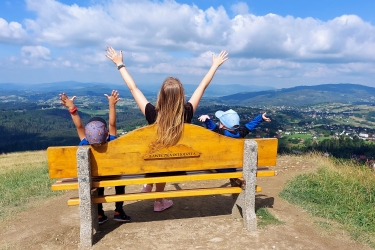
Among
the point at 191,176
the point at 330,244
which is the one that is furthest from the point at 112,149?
the point at 330,244

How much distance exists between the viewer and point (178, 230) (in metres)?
4.17

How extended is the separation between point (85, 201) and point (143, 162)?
81cm

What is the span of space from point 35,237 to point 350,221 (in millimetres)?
4288

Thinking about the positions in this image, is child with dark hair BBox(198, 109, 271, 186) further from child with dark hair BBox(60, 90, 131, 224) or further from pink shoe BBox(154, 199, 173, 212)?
child with dark hair BBox(60, 90, 131, 224)

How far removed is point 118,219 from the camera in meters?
4.47

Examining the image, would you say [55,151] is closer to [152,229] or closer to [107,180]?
[107,180]

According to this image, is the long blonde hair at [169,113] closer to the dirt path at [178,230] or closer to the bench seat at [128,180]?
the bench seat at [128,180]

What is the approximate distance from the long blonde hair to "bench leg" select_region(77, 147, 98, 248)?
0.78 m

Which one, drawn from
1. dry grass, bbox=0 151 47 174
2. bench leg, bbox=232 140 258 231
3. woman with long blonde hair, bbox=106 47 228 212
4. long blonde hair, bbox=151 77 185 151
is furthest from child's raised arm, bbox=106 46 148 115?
dry grass, bbox=0 151 47 174

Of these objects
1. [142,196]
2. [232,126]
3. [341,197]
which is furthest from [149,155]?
[341,197]

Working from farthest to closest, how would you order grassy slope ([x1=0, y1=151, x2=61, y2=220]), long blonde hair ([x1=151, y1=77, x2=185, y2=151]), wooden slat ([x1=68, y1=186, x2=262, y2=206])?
1. grassy slope ([x1=0, y1=151, x2=61, y2=220])
2. wooden slat ([x1=68, y1=186, x2=262, y2=206])
3. long blonde hair ([x1=151, y1=77, x2=185, y2=151])

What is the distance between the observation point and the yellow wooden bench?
363cm

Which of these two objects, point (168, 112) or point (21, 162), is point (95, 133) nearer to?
point (168, 112)

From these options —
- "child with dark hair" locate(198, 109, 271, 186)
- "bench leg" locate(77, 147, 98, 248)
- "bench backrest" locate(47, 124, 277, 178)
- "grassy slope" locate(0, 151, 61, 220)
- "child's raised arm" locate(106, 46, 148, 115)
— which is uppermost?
"child's raised arm" locate(106, 46, 148, 115)
